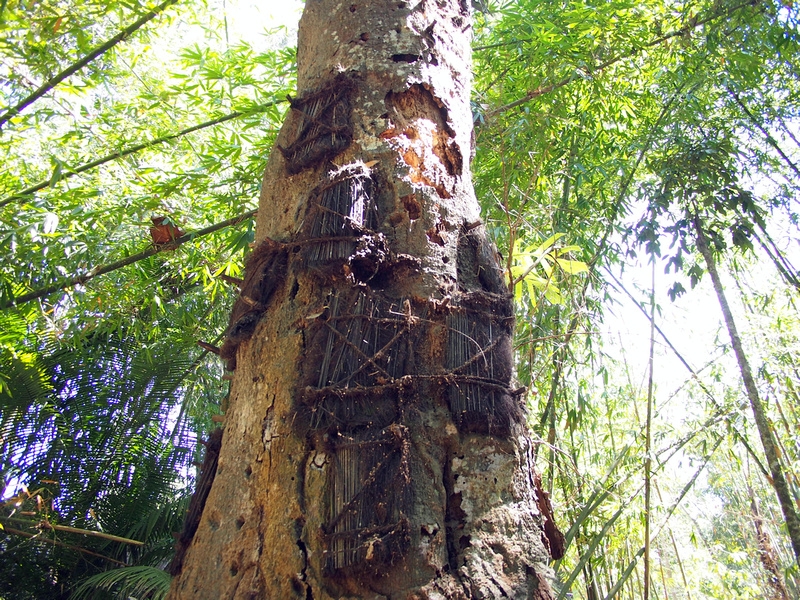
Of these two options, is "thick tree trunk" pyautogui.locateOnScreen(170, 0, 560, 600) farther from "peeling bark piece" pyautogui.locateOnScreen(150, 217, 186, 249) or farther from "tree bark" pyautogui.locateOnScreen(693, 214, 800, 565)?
"tree bark" pyautogui.locateOnScreen(693, 214, 800, 565)

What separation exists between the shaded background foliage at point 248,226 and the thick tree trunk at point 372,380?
2.42 feet

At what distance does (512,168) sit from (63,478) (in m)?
3.09

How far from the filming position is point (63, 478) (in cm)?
356

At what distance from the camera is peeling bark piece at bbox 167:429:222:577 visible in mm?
1238

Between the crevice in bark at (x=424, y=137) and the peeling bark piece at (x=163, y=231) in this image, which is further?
the peeling bark piece at (x=163, y=231)

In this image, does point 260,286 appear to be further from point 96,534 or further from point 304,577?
point 96,534

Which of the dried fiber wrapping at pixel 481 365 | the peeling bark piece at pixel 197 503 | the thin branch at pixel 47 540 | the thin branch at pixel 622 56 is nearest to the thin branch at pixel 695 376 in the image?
the thin branch at pixel 622 56

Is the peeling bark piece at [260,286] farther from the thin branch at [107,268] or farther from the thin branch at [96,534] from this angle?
the thin branch at [96,534]

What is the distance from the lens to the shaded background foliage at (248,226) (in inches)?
104

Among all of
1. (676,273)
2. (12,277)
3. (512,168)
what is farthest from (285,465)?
(676,273)

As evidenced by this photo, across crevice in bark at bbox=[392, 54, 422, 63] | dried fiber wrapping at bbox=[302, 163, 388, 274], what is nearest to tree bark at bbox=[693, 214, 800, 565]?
crevice in bark at bbox=[392, 54, 422, 63]

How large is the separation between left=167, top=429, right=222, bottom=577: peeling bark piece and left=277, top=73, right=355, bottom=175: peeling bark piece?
0.69 meters

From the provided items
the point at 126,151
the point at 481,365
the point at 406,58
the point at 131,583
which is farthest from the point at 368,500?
the point at 126,151

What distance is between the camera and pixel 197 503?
4.20 ft
